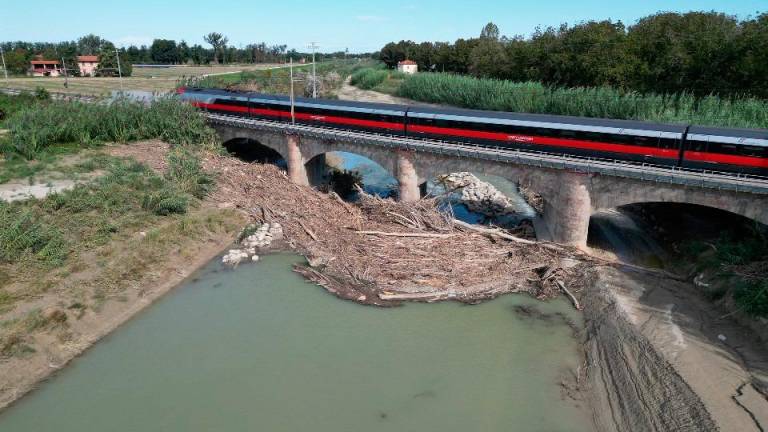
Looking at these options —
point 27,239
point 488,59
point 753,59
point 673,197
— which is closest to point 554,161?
point 673,197

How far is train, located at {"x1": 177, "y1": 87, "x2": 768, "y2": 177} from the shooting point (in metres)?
22.6

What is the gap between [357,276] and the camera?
24.1 m

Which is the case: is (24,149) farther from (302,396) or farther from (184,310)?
(302,396)

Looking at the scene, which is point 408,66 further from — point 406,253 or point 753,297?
point 753,297

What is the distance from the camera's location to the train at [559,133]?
2264 centimetres

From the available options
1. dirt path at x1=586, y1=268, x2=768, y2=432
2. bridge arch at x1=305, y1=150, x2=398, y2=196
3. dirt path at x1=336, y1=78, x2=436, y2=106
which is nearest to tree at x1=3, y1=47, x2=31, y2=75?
dirt path at x1=336, y1=78, x2=436, y2=106

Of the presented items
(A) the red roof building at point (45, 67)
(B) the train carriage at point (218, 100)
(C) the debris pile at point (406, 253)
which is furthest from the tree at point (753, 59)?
(A) the red roof building at point (45, 67)

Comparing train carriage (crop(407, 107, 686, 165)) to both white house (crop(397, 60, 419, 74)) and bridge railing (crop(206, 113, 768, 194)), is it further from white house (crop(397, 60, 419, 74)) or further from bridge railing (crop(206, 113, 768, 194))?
white house (crop(397, 60, 419, 74))

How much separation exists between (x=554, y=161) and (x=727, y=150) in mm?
7471

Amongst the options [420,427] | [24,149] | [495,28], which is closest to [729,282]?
[420,427]

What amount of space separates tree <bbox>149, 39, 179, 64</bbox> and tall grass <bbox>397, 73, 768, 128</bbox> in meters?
97.3

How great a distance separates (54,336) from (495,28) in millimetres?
102900

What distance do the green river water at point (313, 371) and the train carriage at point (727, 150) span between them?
32.3 ft

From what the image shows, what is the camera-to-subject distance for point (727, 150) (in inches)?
888
